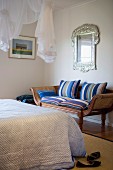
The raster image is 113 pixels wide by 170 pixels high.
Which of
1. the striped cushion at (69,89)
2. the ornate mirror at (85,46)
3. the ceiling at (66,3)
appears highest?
the ceiling at (66,3)

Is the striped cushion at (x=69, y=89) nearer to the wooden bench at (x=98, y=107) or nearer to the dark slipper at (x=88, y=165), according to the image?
the wooden bench at (x=98, y=107)

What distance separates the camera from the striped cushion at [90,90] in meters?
4.40

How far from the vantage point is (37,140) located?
2.36 metres

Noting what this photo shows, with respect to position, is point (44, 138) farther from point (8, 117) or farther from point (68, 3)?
point (68, 3)

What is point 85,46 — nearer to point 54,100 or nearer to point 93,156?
point 54,100

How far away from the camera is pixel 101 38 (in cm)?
477

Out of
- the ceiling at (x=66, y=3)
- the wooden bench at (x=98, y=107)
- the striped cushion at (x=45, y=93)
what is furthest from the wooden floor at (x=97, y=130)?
the ceiling at (x=66, y=3)

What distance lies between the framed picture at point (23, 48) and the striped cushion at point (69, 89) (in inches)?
57.3

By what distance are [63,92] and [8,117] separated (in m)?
2.79

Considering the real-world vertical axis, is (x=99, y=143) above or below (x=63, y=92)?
below

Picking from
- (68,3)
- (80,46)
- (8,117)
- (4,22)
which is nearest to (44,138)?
(8,117)

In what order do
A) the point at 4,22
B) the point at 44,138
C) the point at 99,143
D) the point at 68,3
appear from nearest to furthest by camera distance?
the point at 44,138 < the point at 4,22 < the point at 99,143 < the point at 68,3

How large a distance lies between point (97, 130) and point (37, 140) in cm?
207

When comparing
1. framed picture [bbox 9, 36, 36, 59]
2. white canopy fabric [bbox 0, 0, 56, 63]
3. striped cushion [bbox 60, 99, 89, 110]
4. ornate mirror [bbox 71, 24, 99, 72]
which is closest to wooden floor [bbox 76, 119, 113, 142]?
striped cushion [bbox 60, 99, 89, 110]
